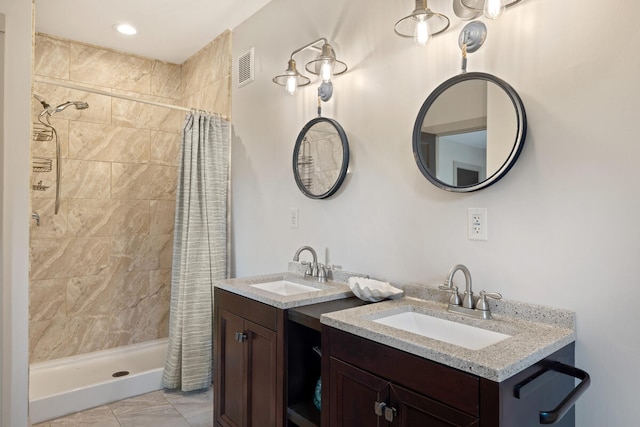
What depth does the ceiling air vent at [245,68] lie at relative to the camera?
111 inches

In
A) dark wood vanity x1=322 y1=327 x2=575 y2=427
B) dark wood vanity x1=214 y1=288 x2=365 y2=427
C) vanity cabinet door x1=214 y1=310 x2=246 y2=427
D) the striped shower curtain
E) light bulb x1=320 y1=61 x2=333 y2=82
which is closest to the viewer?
dark wood vanity x1=322 y1=327 x2=575 y2=427

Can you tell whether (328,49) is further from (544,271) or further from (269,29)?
(544,271)

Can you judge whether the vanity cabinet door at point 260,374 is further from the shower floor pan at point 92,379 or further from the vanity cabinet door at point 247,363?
the shower floor pan at point 92,379

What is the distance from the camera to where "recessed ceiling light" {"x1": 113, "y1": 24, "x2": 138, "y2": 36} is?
2960mm

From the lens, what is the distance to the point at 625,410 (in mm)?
1177

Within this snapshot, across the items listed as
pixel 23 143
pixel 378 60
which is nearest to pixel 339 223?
pixel 378 60

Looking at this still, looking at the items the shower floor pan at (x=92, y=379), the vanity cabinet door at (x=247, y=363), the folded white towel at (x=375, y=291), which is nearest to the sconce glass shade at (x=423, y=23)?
the folded white towel at (x=375, y=291)

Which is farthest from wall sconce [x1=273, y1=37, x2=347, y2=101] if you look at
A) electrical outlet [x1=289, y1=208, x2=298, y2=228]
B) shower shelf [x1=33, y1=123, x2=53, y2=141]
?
shower shelf [x1=33, y1=123, x2=53, y2=141]

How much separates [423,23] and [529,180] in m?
0.72

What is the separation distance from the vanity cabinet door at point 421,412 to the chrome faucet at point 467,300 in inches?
17.1

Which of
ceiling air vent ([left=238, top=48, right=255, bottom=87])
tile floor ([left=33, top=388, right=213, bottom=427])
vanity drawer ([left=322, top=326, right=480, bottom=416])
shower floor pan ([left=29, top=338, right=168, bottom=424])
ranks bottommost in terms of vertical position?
tile floor ([left=33, top=388, right=213, bottom=427])

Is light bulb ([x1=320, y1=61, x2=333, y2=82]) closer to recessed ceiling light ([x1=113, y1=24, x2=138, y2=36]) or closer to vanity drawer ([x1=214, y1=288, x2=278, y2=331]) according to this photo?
vanity drawer ([x1=214, y1=288, x2=278, y2=331])

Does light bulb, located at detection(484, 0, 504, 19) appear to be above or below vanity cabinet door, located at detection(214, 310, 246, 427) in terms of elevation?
above

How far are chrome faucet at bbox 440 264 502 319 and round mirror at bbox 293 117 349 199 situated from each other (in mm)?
839
